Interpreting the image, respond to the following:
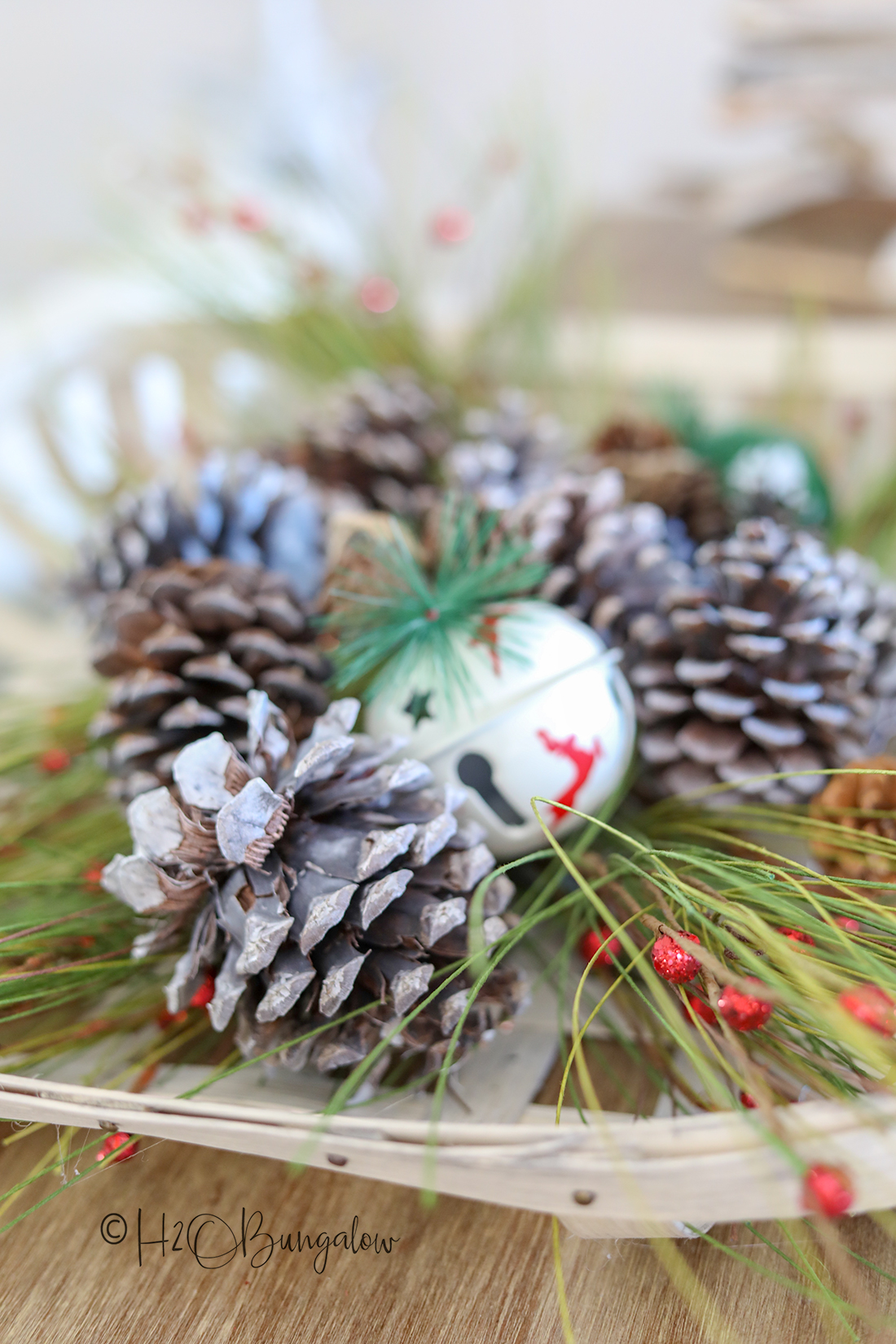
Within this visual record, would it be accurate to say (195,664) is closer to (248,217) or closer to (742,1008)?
(742,1008)

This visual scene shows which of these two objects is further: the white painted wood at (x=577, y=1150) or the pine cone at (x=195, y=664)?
the pine cone at (x=195, y=664)

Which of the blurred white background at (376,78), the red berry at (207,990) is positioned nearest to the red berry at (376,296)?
the red berry at (207,990)

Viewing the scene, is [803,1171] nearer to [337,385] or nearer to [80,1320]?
[80,1320]

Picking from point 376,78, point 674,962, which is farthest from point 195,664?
point 376,78

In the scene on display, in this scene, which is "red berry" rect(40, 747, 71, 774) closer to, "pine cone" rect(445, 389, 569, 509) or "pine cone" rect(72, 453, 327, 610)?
"pine cone" rect(72, 453, 327, 610)

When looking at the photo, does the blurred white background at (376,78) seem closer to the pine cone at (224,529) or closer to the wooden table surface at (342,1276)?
the pine cone at (224,529)

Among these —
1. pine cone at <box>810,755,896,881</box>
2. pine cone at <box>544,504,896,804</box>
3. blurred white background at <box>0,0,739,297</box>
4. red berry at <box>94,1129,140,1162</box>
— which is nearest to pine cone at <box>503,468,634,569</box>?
pine cone at <box>544,504,896,804</box>

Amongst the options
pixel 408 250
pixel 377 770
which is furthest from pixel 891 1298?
pixel 408 250

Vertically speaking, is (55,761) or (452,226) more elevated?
(452,226)
